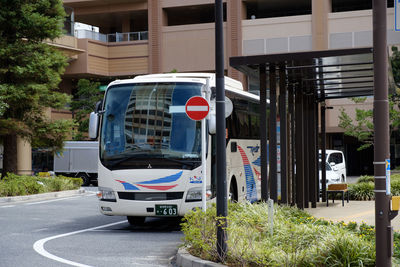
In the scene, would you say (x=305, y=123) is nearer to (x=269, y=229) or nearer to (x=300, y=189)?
(x=300, y=189)

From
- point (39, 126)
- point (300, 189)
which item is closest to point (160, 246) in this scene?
point (300, 189)

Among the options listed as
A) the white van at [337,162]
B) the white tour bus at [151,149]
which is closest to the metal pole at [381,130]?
the white tour bus at [151,149]

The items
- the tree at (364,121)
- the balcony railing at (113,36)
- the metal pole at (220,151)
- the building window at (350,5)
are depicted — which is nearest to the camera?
the metal pole at (220,151)

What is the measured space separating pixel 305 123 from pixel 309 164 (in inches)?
56.9

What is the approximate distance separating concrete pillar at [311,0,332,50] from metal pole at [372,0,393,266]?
40.5m

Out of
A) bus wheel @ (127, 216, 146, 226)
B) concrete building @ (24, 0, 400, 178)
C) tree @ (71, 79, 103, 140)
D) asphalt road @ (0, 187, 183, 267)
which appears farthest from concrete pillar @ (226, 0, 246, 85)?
bus wheel @ (127, 216, 146, 226)

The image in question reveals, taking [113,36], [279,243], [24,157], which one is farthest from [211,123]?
[113,36]

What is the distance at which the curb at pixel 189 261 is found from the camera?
28.6 ft

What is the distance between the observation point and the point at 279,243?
9.49m

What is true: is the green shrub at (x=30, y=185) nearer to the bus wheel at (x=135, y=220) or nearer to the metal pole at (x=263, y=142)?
the bus wheel at (x=135, y=220)

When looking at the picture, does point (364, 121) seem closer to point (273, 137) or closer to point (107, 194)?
point (273, 137)

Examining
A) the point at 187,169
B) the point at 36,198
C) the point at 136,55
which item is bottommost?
the point at 36,198

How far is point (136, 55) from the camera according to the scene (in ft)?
170

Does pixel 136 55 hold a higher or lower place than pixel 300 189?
higher
